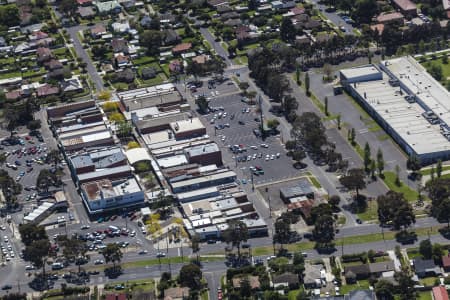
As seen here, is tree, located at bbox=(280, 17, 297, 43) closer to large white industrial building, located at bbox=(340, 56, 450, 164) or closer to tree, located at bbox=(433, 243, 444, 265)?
large white industrial building, located at bbox=(340, 56, 450, 164)

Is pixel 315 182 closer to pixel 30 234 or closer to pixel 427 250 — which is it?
pixel 427 250

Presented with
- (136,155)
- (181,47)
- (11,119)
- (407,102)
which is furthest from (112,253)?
(181,47)

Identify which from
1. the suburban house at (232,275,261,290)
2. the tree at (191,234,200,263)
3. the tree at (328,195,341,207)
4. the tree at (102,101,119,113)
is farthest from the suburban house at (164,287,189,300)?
the tree at (102,101,119,113)

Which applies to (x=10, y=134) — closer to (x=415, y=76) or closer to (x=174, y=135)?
(x=174, y=135)

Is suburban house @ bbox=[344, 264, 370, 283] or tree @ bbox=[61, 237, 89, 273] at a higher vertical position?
tree @ bbox=[61, 237, 89, 273]

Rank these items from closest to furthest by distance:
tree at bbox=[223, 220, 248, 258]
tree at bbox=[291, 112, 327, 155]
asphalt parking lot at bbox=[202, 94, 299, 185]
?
tree at bbox=[223, 220, 248, 258], asphalt parking lot at bbox=[202, 94, 299, 185], tree at bbox=[291, 112, 327, 155]

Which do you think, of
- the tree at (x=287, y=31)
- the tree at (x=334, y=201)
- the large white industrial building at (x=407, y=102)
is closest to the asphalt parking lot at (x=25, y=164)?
the tree at (x=334, y=201)
